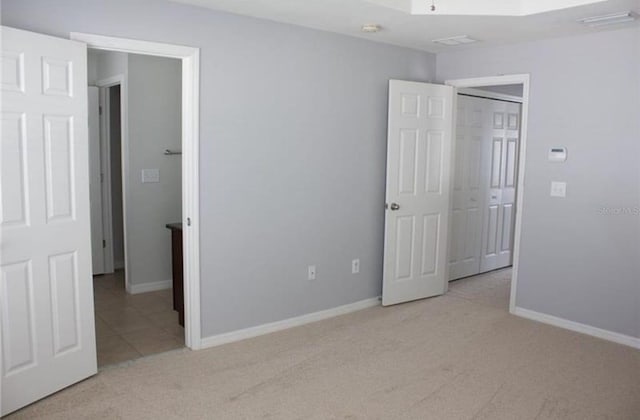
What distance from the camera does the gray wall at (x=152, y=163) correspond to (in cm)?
495

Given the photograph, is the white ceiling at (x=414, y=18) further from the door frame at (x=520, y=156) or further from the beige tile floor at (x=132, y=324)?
the beige tile floor at (x=132, y=324)

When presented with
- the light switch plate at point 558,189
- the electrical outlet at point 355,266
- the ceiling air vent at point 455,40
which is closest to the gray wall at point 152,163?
the electrical outlet at point 355,266

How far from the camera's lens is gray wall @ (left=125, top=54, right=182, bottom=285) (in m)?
4.95

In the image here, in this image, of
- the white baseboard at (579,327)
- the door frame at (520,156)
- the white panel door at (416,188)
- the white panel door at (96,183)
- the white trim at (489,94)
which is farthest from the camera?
the white panel door at (96,183)

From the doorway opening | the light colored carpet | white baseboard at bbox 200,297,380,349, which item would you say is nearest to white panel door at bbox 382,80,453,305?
white baseboard at bbox 200,297,380,349

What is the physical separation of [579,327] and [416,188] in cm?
173

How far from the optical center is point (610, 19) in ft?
11.5

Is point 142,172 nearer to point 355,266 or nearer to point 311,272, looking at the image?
point 311,272

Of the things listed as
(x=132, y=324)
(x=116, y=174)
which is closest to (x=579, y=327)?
(x=132, y=324)

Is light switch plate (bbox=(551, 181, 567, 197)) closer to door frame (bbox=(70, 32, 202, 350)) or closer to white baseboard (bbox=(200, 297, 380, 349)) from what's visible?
white baseboard (bbox=(200, 297, 380, 349))

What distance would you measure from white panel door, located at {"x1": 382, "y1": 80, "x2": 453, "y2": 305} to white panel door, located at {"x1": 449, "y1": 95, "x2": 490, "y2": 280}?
497 mm

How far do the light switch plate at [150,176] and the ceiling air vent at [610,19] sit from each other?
3.83 meters

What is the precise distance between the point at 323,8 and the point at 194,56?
0.90 metres

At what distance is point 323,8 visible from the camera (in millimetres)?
3438
